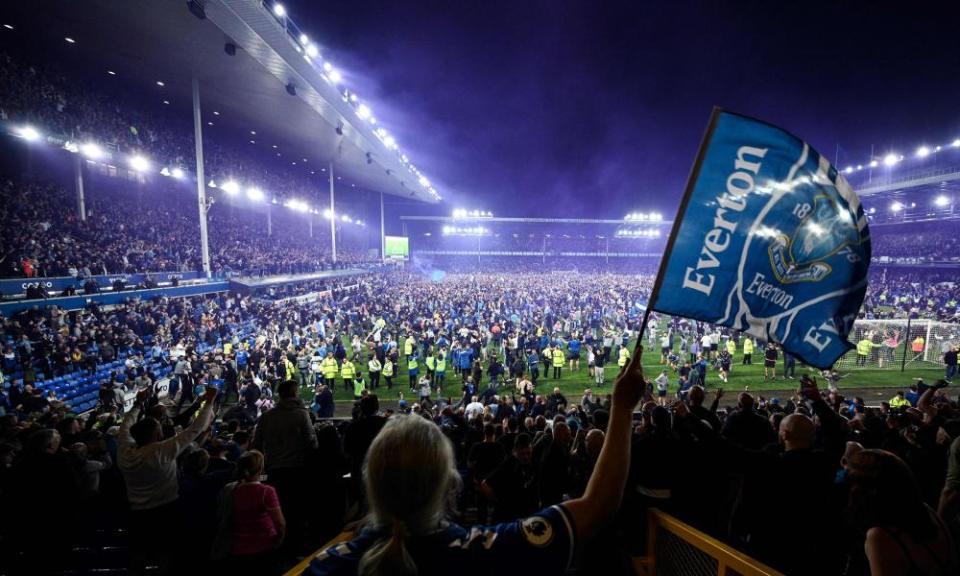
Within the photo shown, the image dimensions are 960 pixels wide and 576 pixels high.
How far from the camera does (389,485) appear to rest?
1.08 metres

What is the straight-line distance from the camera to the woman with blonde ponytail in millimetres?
1046

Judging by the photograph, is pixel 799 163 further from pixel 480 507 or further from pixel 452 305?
pixel 452 305

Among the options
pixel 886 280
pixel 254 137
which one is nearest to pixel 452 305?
pixel 254 137

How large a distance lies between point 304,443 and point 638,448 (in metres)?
3.13

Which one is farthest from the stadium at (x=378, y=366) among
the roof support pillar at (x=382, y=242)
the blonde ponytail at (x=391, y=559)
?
the roof support pillar at (x=382, y=242)

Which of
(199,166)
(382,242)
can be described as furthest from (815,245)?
(382,242)

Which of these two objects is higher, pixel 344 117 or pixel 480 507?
pixel 344 117

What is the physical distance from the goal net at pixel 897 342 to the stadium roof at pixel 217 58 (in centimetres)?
2833

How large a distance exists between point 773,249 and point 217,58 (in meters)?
24.5

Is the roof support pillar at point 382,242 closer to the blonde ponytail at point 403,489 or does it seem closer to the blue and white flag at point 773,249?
the blue and white flag at point 773,249

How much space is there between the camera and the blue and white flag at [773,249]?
289cm

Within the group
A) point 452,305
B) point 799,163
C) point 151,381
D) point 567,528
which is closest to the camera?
point 567,528

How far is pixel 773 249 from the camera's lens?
10.0 feet

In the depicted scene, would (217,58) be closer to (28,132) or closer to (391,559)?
(28,132)
